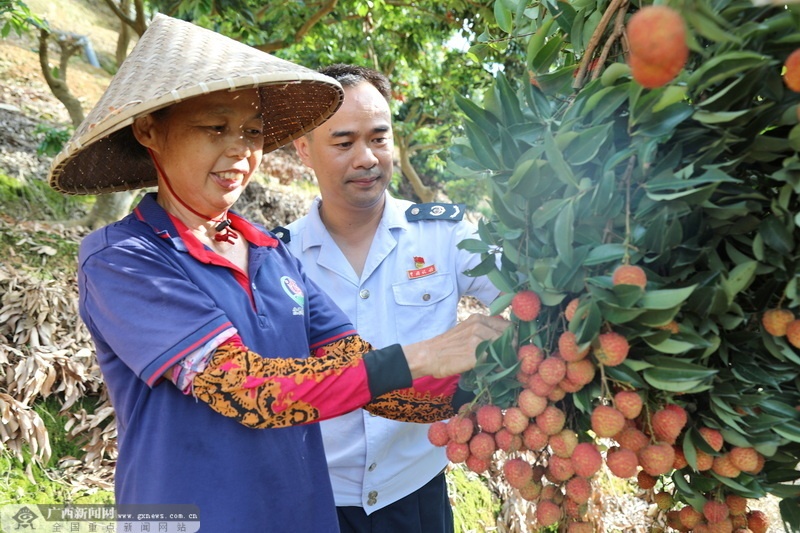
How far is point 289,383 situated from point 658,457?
0.60 metres

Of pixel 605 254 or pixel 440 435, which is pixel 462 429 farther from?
pixel 605 254

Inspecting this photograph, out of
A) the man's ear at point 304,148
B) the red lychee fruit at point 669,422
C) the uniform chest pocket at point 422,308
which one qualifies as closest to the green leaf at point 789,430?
the red lychee fruit at point 669,422

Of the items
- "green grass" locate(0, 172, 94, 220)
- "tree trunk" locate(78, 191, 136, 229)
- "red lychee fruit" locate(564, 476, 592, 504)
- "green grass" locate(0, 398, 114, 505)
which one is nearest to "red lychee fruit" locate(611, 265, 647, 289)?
"red lychee fruit" locate(564, 476, 592, 504)

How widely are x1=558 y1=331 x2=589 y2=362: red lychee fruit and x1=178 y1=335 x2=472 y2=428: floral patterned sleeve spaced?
390mm

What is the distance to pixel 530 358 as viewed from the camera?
0.91 metres

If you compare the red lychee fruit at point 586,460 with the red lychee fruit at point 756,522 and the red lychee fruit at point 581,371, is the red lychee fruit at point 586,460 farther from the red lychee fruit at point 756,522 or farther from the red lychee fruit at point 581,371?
the red lychee fruit at point 756,522

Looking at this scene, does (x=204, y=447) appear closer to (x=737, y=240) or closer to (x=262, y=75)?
(x=262, y=75)

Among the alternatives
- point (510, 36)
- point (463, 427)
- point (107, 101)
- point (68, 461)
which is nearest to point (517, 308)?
point (463, 427)

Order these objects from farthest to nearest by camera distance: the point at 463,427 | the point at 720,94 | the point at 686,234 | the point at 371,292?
the point at 371,292 < the point at 463,427 < the point at 686,234 < the point at 720,94

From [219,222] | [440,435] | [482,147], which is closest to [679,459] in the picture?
[440,435]

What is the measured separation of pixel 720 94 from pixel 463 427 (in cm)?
59

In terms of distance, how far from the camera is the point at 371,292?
1.92 meters

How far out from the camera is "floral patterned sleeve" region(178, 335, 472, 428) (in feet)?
3.73

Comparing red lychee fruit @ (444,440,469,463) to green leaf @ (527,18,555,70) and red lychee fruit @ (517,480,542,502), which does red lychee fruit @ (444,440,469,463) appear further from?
green leaf @ (527,18,555,70)
